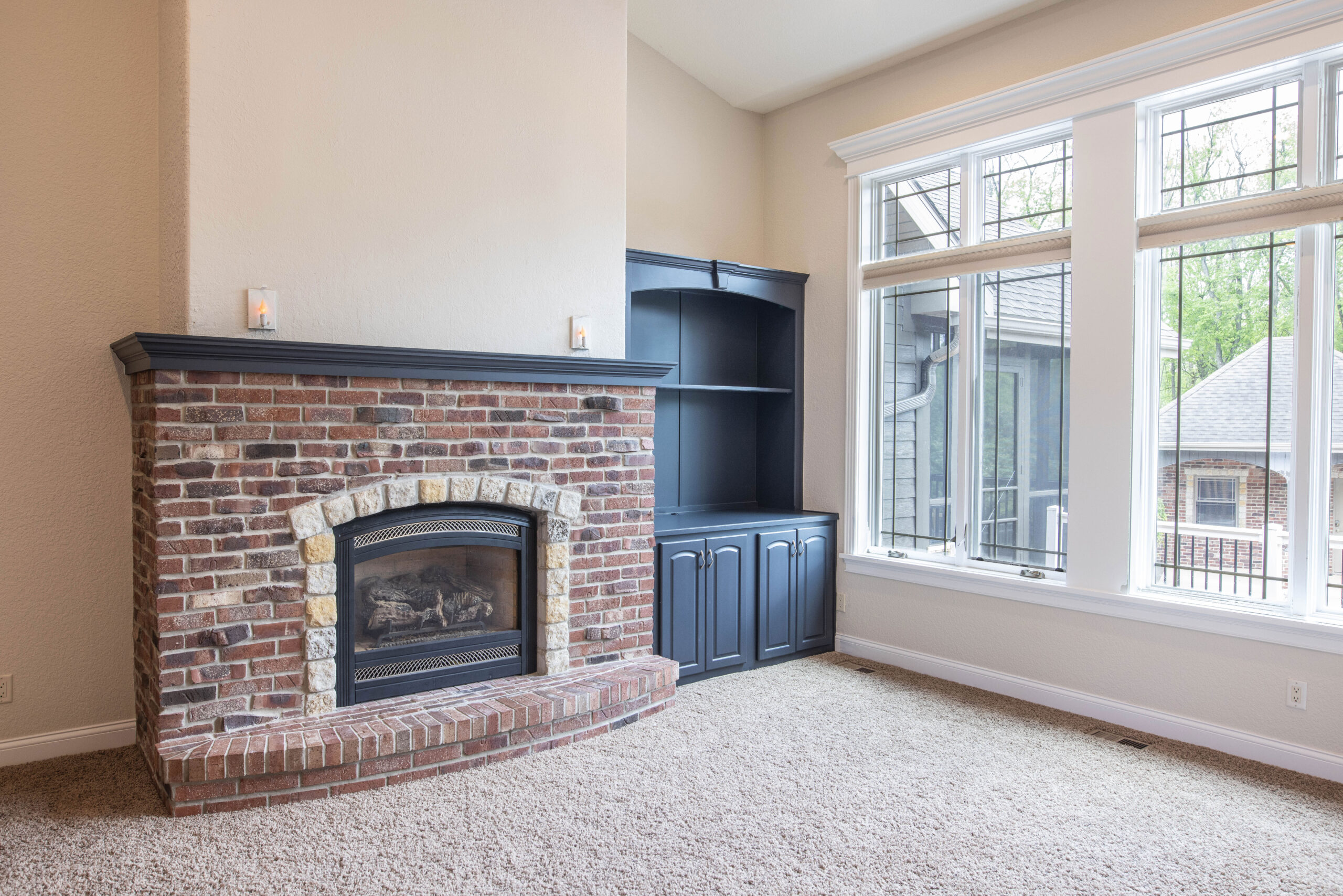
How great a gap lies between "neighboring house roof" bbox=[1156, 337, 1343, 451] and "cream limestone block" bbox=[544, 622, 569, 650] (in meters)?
2.73

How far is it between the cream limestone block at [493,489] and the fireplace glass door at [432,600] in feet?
0.25

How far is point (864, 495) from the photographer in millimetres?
4742

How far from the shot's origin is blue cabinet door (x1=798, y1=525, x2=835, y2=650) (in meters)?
4.65

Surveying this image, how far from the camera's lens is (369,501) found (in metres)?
3.15

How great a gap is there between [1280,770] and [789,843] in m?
2.05

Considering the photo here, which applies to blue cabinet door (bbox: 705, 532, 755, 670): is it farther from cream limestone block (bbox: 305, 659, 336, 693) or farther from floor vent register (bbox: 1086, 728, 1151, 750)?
cream limestone block (bbox: 305, 659, 336, 693)

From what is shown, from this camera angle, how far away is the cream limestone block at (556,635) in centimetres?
362

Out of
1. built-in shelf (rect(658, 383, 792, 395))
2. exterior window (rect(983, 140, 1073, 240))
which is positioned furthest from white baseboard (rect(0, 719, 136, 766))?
exterior window (rect(983, 140, 1073, 240))

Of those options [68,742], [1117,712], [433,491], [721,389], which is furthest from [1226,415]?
[68,742]

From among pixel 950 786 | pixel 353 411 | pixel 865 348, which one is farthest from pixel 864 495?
pixel 353 411

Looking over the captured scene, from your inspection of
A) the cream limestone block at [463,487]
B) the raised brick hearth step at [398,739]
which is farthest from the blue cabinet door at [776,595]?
the cream limestone block at [463,487]

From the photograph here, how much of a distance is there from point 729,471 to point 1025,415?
1719mm

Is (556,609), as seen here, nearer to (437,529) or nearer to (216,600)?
(437,529)

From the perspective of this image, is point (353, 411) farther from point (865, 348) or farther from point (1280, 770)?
point (1280, 770)
